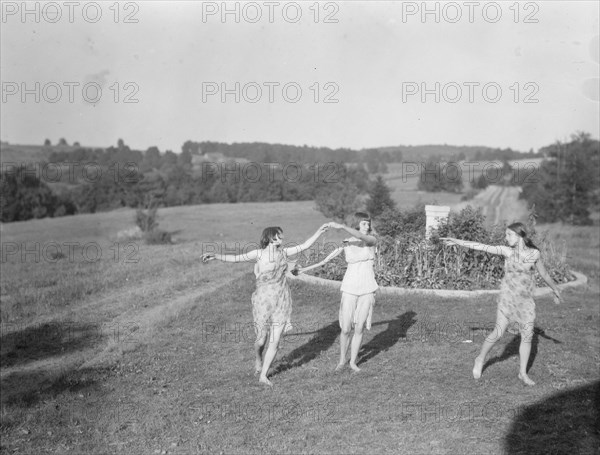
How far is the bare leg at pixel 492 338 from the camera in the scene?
21.1ft

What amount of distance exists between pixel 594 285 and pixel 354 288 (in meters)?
8.45

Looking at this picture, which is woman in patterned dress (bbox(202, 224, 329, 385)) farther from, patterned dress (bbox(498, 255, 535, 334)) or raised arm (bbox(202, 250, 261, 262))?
patterned dress (bbox(498, 255, 535, 334))

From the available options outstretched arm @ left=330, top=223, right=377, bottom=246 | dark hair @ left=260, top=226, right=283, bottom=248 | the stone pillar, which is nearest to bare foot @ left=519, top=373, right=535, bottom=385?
outstretched arm @ left=330, top=223, right=377, bottom=246

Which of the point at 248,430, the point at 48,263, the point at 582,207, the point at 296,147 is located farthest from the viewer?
the point at 296,147

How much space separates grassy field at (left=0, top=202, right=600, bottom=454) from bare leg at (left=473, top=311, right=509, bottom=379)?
0.15 m

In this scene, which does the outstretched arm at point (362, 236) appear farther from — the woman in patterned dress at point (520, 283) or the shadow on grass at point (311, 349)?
the shadow on grass at point (311, 349)

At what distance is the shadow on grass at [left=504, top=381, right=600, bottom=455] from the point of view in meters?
5.02

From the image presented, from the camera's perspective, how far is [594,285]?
12.6 meters

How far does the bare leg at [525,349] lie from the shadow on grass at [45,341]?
25.8 feet

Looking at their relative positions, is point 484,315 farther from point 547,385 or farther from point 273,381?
point 273,381

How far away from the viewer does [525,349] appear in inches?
251

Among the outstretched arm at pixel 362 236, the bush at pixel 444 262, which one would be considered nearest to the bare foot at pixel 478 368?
the outstretched arm at pixel 362 236

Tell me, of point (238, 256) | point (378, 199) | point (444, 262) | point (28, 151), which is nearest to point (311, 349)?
point (238, 256)

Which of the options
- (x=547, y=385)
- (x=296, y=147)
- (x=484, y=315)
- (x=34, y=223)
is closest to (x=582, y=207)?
(x=484, y=315)
